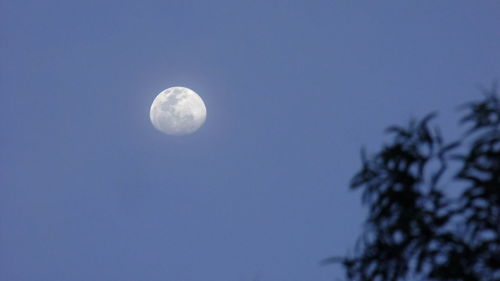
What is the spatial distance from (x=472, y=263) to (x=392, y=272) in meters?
2.11

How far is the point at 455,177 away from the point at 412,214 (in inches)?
53.2

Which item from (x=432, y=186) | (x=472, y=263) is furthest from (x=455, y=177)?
(x=472, y=263)

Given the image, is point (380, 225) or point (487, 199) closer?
point (487, 199)

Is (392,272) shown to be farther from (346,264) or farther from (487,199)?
(487,199)

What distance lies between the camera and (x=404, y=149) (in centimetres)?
1886

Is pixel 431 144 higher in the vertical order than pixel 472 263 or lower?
higher

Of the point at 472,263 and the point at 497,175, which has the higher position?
the point at 497,175

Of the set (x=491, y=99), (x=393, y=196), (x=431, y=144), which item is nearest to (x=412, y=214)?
(x=393, y=196)

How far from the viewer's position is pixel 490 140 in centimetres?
1809

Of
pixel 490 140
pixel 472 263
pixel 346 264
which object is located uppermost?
pixel 490 140

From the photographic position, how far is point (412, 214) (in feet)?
59.4

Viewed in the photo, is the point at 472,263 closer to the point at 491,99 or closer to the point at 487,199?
the point at 487,199

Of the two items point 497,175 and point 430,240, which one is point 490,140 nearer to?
point 497,175

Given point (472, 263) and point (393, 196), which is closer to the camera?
point (472, 263)
